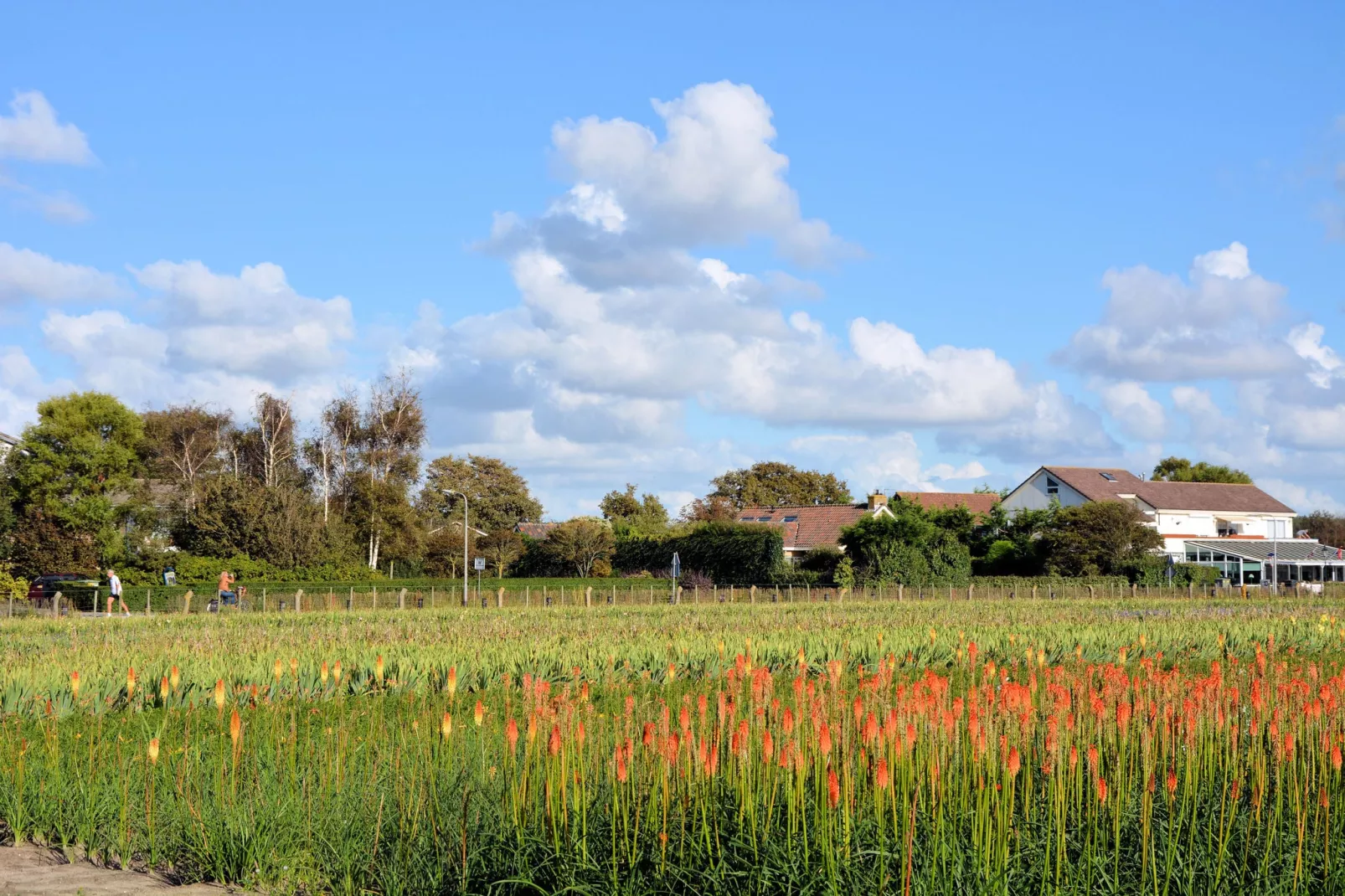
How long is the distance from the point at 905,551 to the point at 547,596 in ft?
50.6

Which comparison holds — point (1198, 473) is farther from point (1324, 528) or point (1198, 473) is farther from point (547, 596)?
point (547, 596)

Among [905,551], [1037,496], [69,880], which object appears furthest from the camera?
[1037,496]

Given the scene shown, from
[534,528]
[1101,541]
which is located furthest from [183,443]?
[1101,541]

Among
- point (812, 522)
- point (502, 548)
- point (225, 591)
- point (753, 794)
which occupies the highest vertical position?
point (812, 522)

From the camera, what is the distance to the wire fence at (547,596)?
40.2 m

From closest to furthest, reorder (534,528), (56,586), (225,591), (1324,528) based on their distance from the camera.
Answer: (225,591) < (56,586) < (534,528) < (1324,528)

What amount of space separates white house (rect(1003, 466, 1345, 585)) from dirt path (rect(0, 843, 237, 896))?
69813 millimetres

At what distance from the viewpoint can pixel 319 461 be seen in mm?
64938

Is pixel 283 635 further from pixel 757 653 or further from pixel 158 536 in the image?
pixel 158 536

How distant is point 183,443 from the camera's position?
6462 cm

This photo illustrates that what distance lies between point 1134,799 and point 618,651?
983 cm

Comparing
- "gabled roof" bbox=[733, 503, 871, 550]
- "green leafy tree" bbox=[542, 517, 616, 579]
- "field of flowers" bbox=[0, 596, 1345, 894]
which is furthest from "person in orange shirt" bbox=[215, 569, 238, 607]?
"gabled roof" bbox=[733, 503, 871, 550]

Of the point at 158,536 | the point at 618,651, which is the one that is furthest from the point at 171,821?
the point at 158,536

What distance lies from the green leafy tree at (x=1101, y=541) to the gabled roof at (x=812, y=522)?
13654mm
